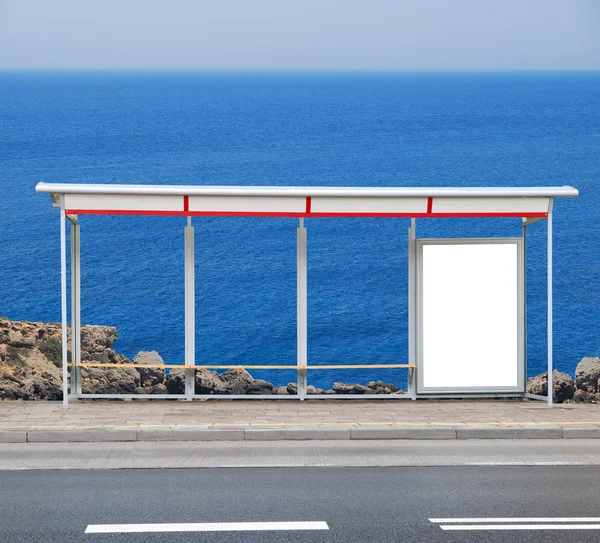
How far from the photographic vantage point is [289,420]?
1199cm

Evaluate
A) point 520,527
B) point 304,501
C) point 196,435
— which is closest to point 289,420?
point 196,435

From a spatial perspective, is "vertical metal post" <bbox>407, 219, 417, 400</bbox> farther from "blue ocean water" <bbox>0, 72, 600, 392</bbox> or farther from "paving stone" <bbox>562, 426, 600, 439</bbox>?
"blue ocean water" <bbox>0, 72, 600, 392</bbox>

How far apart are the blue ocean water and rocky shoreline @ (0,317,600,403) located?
26254 millimetres

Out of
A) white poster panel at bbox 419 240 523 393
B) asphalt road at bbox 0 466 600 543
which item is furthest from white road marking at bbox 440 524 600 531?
white poster panel at bbox 419 240 523 393

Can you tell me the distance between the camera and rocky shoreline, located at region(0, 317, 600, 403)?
1468 cm

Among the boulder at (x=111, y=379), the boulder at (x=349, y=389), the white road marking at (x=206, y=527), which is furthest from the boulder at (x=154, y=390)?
the white road marking at (x=206, y=527)

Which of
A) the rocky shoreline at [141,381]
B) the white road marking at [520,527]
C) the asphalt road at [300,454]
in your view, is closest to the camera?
the white road marking at [520,527]

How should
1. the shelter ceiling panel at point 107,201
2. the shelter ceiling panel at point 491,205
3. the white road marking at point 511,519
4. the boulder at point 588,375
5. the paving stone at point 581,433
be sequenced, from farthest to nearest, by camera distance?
the boulder at point 588,375 < the shelter ceiling panel at point 491,205 < the shelter ceiling panel at point 107,201 < the paving stone at point 581,433 < the white road marking at point 511,519

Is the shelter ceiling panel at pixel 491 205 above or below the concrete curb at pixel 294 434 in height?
above

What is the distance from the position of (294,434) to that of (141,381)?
18.4ft

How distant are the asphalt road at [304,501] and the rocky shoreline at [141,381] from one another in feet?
14.6

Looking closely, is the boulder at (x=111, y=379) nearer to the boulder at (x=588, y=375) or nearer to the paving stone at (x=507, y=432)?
the paving stone at (x=507, y=432)

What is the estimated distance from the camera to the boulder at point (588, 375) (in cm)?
1695

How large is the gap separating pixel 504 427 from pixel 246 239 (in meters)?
71.4
